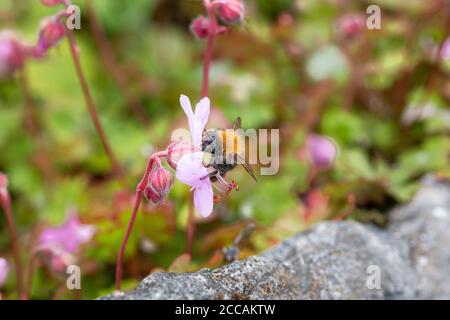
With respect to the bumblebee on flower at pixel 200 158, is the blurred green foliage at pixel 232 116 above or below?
above

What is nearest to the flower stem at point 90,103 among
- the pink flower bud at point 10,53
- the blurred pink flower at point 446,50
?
the pink flower bud at point 10,53

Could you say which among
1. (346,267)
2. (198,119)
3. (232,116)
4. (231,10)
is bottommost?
(346,267)

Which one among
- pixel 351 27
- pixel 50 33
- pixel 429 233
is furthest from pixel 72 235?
pixel 351 27

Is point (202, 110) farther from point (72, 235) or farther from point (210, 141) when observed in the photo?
point (72, 235)

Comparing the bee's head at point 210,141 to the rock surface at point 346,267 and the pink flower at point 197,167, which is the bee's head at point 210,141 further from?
the rock surface at point 346,267

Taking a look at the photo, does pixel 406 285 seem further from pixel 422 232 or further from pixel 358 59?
pixel 358 59

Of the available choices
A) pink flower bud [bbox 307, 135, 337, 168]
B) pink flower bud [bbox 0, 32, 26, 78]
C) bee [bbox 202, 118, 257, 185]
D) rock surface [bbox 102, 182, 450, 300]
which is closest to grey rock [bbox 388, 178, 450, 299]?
rock surface [bbox 102, 182, 450, 300]
